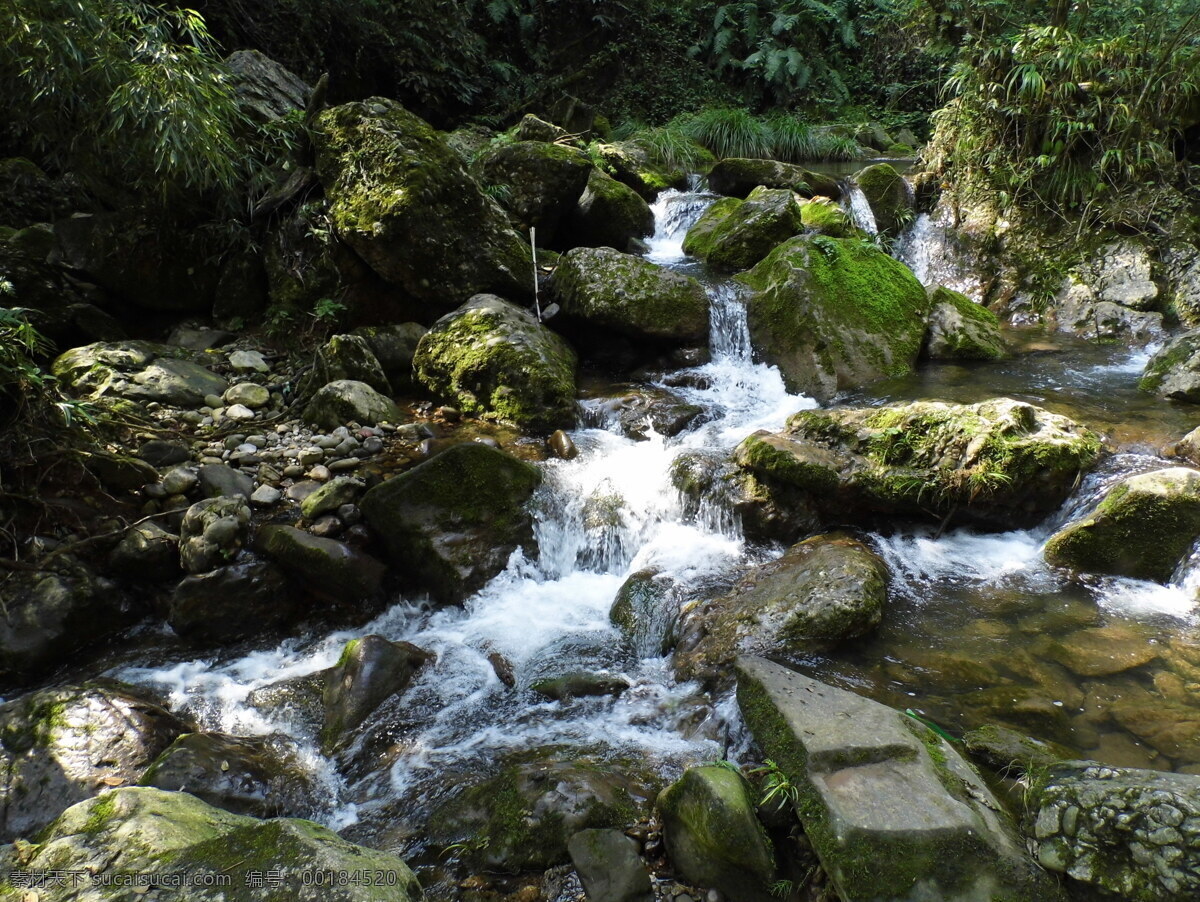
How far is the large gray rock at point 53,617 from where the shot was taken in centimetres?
333

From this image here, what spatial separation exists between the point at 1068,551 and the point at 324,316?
6.18 meters

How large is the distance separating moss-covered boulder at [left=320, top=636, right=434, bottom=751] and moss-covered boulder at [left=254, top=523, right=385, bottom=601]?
1.59 feet

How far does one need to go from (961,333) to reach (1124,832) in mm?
5533

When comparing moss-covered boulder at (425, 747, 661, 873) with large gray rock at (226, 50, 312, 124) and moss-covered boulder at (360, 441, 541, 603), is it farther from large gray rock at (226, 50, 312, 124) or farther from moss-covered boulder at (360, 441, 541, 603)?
large gray rock at (226, 50, 312, 124)

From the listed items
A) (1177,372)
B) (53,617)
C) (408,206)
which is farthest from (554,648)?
(1177,372)

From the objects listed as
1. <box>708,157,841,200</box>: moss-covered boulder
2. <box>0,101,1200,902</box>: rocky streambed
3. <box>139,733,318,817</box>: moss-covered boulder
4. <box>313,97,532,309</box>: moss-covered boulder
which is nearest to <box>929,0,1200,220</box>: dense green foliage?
<box>708,157,841,200</box>: moss-covered boulder

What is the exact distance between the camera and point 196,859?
1730mm

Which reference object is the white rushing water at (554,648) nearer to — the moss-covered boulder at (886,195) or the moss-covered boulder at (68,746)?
the moss-covered boulder at (68,746)

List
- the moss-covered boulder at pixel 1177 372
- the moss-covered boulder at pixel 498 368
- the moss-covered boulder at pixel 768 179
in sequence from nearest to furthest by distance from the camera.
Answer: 1. the moss-covered boulder at pixel 1177 372
2. the moss-covered boulder at pixel 498 368
3. the moss-covered boulder at pixel 768 179

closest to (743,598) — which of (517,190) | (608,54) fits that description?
(517,190)

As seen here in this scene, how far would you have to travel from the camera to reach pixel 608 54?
1560 cm

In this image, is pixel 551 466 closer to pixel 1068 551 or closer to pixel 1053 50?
pixel 1068 551

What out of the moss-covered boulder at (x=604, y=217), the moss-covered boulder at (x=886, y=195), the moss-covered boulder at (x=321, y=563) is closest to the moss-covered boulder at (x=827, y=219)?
the moss-covered boulder at (x=886, y=195)

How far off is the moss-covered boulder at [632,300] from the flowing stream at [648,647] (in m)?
1.49
